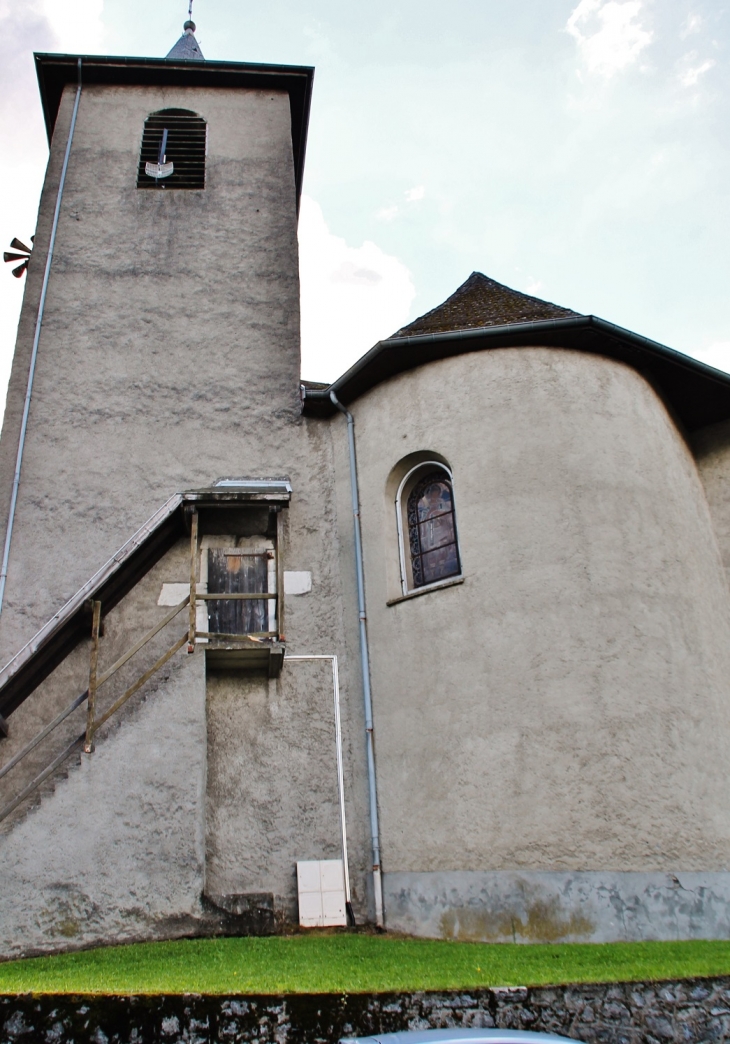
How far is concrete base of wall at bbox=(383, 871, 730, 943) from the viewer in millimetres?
7840

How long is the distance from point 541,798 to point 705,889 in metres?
1.63

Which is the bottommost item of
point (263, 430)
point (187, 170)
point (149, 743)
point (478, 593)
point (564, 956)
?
point (564, 956)

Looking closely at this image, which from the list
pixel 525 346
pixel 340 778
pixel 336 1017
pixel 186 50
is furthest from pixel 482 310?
pixel 186 50

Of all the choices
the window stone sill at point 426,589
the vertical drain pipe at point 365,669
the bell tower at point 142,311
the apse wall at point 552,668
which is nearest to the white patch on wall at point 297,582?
the vertical drain pipe at point 365,669

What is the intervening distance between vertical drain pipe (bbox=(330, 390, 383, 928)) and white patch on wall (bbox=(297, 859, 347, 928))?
390 millimetres

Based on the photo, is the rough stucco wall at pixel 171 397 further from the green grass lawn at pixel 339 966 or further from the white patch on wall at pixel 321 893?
the green grass lawn at pixel 339 966

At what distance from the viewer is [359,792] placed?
9898 millimetres

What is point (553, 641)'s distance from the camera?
9086 millimetres

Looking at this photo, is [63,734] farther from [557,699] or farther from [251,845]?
[557,699]

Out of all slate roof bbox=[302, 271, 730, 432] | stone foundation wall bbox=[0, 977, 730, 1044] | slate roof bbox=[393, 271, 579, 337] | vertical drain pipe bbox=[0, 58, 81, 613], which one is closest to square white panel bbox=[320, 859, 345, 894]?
stone foundation wall bbox=[0, 977, 730, 1044]

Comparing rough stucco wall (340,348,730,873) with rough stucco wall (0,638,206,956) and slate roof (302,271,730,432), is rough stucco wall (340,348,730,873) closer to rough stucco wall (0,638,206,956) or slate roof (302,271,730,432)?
slate roof (302,271,730,432)

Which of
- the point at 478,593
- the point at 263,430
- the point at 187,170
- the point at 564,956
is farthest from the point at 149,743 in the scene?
the point at 187,170

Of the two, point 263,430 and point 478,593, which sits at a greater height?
point 263,430

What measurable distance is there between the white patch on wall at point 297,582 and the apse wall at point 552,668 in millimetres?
894
